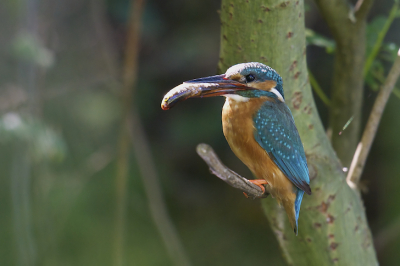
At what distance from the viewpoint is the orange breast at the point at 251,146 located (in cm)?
116

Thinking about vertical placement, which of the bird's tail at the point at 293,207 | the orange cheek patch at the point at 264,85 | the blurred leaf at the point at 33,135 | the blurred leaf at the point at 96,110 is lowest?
the bird's tail at the point at 293,207

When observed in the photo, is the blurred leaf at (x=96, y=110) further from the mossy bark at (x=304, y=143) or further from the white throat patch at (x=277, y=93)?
the white throat patch at (x=277, y=93)

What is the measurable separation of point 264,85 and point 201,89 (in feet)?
0.84

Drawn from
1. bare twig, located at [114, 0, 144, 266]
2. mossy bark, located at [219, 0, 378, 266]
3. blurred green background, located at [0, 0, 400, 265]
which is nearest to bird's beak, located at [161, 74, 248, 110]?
mossy bark, located at [219, 0, 378, 266]

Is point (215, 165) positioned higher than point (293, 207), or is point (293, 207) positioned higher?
point (215, 165)

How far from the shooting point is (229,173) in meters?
0.87

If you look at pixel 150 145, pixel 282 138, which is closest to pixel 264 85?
pixel 282 138

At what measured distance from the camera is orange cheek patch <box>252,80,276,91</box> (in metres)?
1.04

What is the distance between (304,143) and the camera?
4.33 feet

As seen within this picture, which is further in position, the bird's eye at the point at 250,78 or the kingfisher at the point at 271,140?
the kingfisher at the point at 271,140

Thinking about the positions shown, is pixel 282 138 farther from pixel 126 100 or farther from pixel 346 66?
pixel 126 100

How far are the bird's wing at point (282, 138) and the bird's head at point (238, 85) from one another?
0.04 metres

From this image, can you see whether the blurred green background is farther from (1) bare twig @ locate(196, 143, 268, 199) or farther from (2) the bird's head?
(1) bare twig @ locate(196, 143, 268, 199)

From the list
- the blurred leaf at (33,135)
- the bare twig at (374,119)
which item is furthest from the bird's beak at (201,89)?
the blurred leaf at (33,135)
